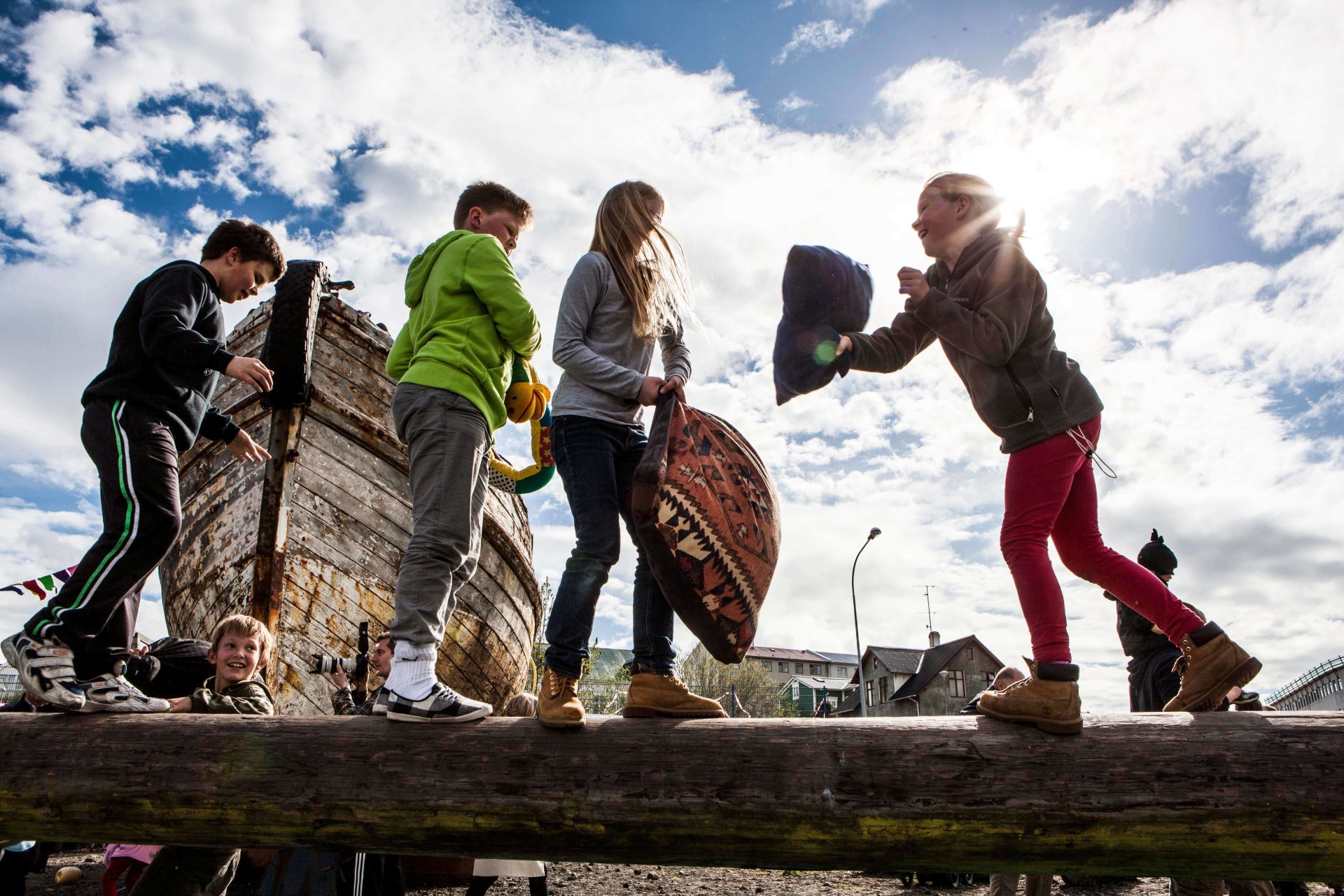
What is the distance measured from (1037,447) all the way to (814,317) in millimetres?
854

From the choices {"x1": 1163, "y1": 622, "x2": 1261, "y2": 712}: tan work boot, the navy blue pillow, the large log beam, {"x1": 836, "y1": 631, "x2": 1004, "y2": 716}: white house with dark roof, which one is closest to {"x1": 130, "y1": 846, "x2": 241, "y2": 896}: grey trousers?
the large log beam

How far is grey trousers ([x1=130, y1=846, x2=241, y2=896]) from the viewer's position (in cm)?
272

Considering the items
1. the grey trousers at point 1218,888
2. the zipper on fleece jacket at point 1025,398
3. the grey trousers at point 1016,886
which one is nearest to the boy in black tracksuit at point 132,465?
the zipper on fleece jacket at point 1025,398

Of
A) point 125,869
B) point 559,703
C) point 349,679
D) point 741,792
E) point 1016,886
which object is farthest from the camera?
point 349,679

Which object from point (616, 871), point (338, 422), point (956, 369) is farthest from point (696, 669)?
point (956, 369)

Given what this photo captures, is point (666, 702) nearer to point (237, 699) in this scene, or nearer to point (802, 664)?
point (237, 699)

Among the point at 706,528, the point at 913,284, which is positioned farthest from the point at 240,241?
the point at 913,284

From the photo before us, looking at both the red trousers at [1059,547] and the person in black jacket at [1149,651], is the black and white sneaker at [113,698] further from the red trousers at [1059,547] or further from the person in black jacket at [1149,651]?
the person in black jacket at [1149,651]

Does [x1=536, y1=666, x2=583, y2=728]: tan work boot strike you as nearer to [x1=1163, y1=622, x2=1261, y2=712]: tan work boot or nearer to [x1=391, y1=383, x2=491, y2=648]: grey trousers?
[x1=391, y1=383, x2=491, y2=648]: grey trousers

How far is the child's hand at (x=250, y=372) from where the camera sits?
258cm

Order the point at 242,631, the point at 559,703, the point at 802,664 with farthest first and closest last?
the point at 802,664 → the point at 242,631 → the point at 559,703

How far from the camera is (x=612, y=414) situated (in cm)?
259

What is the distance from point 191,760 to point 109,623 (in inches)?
25.1

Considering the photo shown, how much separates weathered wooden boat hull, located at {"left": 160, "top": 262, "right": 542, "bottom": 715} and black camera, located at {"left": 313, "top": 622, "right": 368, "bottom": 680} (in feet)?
0.17
